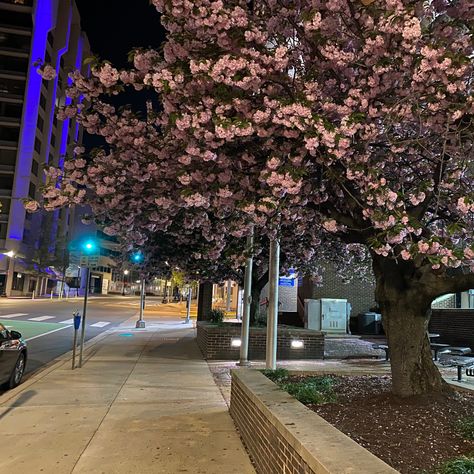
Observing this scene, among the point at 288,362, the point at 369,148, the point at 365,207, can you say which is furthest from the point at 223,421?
the point at 288,362

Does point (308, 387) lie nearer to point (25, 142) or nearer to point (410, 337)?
point (410, 337)

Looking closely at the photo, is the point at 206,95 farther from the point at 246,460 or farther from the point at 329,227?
the point at 246,460

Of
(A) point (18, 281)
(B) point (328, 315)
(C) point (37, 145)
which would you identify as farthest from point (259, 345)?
(C) point (37, 145)

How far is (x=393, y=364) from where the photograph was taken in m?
6.26

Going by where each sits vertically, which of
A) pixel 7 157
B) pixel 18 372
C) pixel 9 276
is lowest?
pixel 18 372

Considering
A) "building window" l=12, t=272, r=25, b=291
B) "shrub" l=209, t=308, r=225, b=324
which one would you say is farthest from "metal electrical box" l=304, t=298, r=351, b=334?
"building window" l=12, t=272, r=25, b=291

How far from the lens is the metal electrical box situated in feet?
68.5

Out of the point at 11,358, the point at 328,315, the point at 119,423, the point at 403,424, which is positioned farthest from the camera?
the point at 328,315

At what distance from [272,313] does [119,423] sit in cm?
382

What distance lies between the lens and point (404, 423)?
203 inches

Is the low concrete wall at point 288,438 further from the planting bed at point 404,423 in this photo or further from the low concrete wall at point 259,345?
the low concrete wall at point 259,345

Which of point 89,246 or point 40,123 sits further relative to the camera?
point 40,123

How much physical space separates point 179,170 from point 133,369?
6.44 metres

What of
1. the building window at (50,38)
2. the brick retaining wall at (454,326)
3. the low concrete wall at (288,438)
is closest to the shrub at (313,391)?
the low concrete wall at (288,438)
